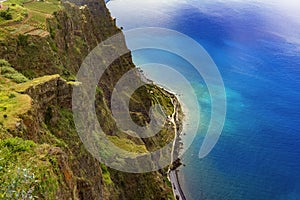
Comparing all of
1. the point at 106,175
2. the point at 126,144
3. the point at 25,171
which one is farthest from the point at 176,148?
the point at 25,171

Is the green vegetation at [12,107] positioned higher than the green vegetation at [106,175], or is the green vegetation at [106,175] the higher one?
the green vegetation at [12,107]

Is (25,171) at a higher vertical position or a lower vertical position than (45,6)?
lower

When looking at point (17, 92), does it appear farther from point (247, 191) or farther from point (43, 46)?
point (247, 191)

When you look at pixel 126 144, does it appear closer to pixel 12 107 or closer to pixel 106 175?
pixel 106 175

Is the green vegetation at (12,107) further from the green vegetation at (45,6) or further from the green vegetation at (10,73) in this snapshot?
the green vegetation at (45,6)

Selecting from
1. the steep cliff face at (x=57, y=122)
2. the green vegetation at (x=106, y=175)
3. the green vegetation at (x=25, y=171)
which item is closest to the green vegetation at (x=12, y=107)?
the steep cliff face at (x=57, y=122)

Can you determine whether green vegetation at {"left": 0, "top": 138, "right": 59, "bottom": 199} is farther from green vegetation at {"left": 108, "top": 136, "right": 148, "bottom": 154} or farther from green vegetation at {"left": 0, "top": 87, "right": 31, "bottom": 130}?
green vegetation at {"left": 108, "top": 136, "right": 148, "bottom": 154}

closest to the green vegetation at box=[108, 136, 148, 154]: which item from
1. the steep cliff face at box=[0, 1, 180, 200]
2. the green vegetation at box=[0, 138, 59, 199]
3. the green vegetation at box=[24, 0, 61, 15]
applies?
the steep cliff face at box=[0, 1, 180, 200]
